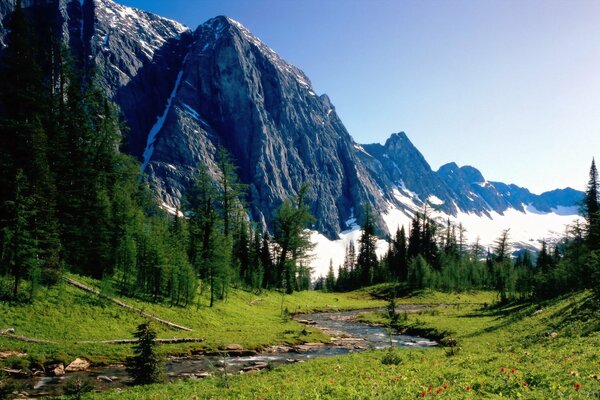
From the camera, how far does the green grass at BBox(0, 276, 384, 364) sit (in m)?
28.0

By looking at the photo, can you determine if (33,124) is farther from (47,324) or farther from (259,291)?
(259,291)

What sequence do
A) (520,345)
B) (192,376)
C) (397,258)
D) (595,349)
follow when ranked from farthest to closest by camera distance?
(397,258)
(520,345)
(192,376)
(595,349)

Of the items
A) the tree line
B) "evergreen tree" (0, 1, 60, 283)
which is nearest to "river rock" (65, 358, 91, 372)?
the tree line

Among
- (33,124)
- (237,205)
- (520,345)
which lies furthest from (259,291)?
(520,345)

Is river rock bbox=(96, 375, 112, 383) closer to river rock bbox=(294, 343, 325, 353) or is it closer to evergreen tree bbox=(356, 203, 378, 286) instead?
river rock bbox=(294, 343, 325, 353)

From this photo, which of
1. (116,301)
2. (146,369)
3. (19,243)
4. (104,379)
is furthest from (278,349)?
(19,243)

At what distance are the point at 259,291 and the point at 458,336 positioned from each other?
4385 cm

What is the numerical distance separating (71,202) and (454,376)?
4835cm

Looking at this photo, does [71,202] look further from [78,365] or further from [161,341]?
[78,365]

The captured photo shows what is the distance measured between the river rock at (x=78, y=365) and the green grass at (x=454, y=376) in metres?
8.57

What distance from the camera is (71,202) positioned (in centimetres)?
4778

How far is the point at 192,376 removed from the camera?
24.8m

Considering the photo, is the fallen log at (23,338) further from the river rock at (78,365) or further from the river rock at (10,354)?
the river rock at (78,365)

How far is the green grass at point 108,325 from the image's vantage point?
28000mm
